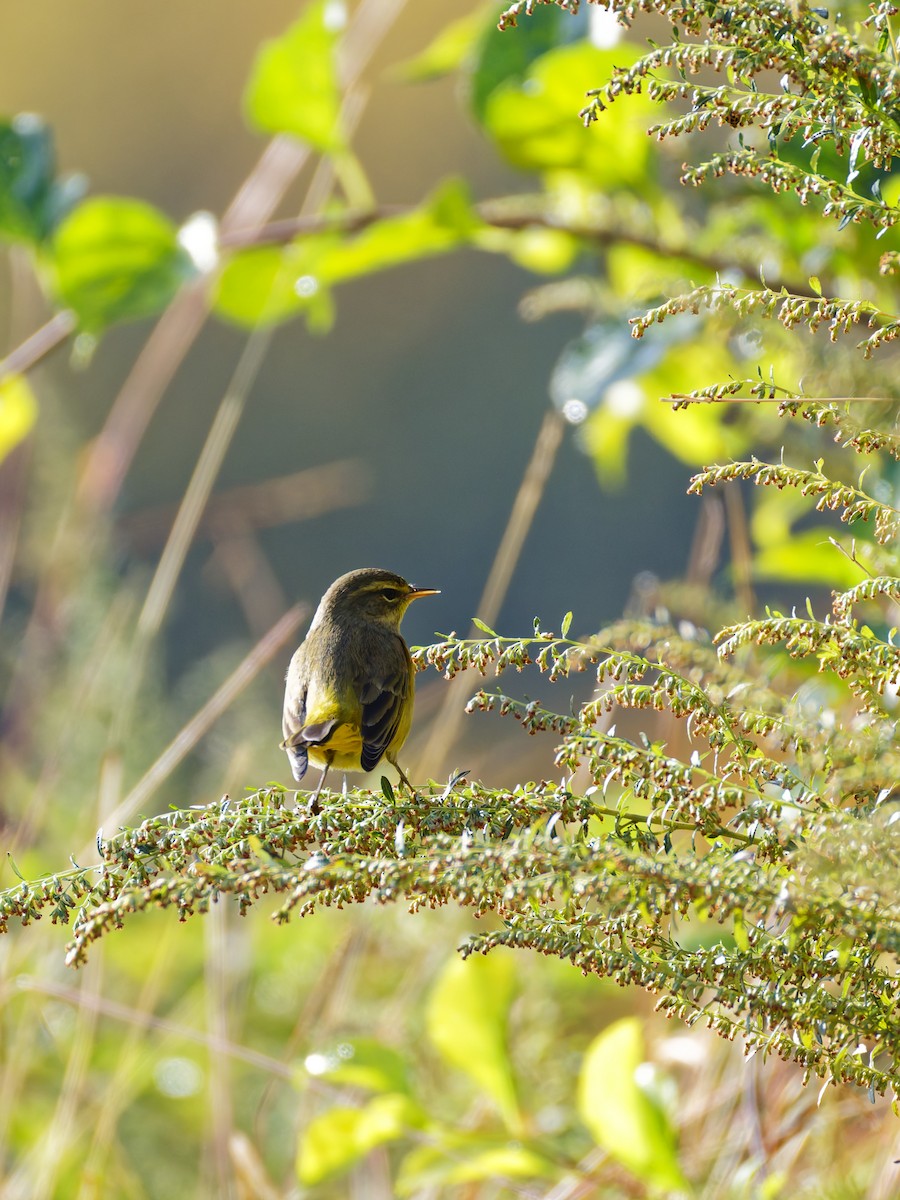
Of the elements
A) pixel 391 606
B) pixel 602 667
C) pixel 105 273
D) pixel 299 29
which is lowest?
pixel 602 667

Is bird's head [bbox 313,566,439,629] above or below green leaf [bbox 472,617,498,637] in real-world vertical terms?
above

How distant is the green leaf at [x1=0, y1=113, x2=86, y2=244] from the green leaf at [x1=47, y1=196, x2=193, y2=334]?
0.8 inches

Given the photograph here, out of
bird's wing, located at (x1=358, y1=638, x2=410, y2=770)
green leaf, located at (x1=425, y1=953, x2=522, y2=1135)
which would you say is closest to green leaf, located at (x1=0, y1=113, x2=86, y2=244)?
bird's wing, located at (x1=358, y1=638, x2=410, y2=770)

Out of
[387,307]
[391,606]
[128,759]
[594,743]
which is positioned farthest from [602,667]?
[387,307]

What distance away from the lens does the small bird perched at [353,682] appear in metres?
1.23

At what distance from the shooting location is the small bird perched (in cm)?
123

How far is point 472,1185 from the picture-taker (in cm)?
124

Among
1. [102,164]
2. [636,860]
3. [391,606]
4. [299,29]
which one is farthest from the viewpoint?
[102,164]

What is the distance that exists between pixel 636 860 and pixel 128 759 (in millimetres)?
1862

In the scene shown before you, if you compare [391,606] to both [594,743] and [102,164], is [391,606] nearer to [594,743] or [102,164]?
[594,743]

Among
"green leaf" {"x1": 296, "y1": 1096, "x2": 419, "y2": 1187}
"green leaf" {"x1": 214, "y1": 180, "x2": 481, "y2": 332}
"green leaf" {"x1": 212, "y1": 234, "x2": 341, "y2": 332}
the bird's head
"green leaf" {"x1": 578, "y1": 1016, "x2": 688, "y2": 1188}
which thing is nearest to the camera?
"green leaf" {"x1": 578, "y1": 1016, "x2": 688, "y2": 1188}

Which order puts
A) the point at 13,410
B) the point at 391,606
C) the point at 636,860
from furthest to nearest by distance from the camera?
the point at 391,606, the point at 13,410, the point at 636,860

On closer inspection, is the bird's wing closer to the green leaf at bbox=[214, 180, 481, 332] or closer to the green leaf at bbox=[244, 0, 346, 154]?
the green leaf at bbox=[214, 180, 481, 332]

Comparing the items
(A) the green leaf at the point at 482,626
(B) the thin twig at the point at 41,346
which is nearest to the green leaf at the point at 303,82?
(B) the thin twig at the point at 41,346
